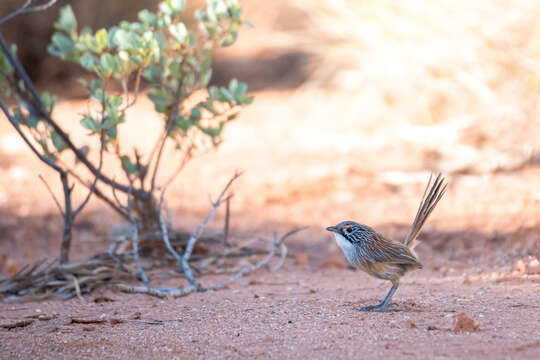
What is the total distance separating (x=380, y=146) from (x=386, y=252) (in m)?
5.95

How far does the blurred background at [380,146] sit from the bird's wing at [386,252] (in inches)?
57.3

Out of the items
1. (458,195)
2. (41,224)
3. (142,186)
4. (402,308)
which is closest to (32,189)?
(41,224)

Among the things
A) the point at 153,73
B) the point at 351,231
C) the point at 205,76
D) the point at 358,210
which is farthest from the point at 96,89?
the point at 358,210

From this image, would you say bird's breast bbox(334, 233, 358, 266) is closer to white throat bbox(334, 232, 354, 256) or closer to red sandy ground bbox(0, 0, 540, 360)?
white throat bbox(334, 232, 354, 256)

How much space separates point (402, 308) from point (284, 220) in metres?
3.40

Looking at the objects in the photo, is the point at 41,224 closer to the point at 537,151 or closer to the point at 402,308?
the point at 402,308

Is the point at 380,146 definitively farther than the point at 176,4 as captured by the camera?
Yes

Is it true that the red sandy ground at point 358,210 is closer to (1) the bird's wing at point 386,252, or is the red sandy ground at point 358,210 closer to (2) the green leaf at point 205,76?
(1) the bird's wing at point 386,252

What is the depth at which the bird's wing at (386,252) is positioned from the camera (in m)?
3.72

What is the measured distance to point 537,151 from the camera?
25.4 ft

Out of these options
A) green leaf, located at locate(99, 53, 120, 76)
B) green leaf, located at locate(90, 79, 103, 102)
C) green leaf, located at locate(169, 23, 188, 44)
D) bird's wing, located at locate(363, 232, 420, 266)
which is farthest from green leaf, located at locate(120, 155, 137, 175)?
bird's wing, located at locate(363, 232, 420, 266)

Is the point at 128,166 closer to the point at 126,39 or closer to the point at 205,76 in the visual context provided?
the point at 205,76

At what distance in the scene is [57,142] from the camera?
4.42 metres

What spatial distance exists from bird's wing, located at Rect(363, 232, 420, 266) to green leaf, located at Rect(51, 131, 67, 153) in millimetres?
2341
